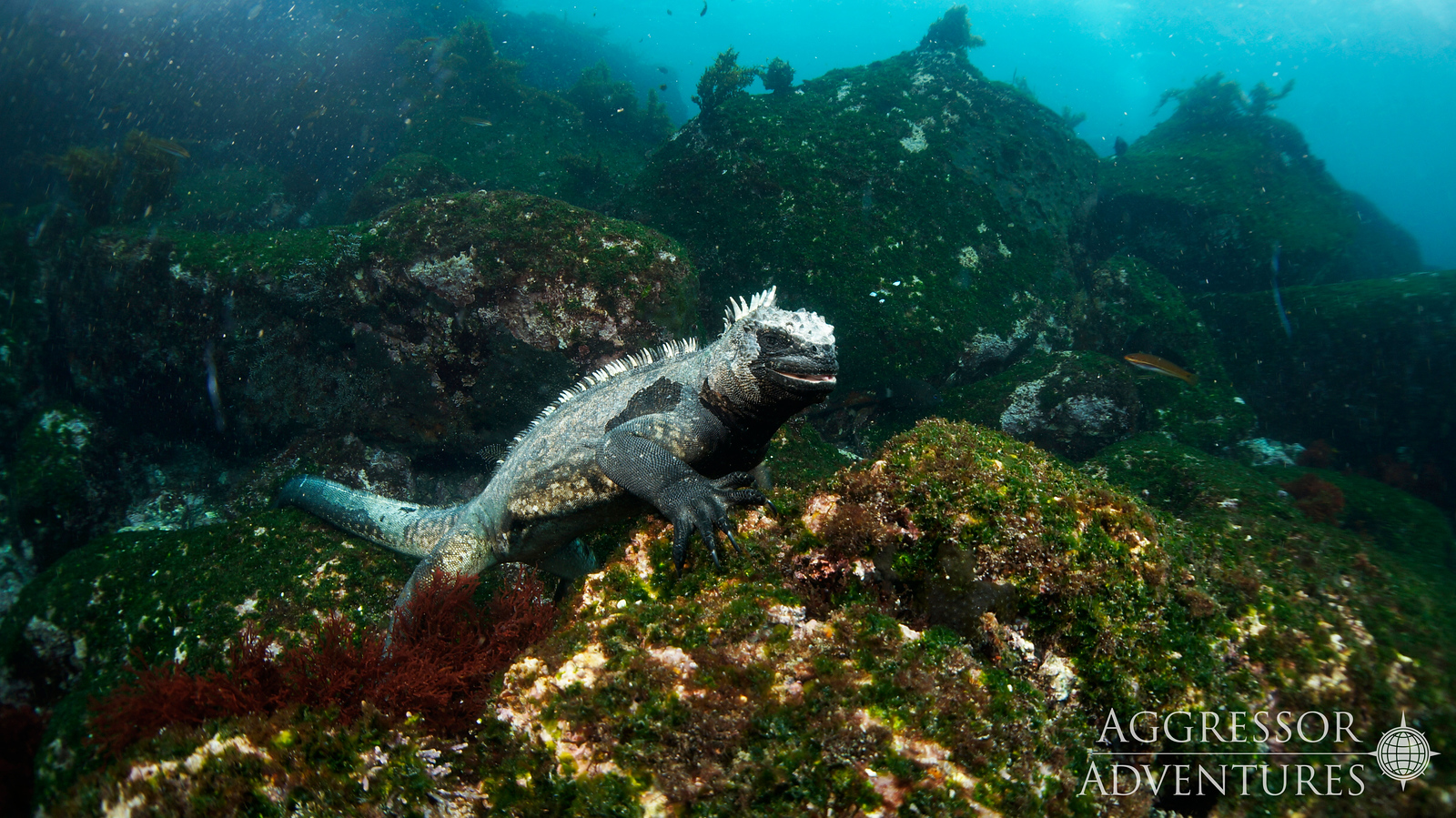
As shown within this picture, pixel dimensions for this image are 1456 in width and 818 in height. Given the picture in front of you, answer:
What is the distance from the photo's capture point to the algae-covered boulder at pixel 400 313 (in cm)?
698

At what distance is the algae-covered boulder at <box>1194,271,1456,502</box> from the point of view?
945cm

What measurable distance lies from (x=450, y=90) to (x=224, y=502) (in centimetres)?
1556

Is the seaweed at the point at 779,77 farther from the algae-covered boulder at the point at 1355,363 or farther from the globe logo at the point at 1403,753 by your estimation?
the globe logo at the point at 1403,753

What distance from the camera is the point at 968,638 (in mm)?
2279

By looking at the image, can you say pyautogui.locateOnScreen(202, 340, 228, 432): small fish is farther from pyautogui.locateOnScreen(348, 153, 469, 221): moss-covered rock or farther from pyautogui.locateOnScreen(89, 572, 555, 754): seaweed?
pyautogui.locateOnScreen(89, 572, 555, 754): seaweed

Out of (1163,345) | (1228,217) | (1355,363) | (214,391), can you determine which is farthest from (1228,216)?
(214,391)

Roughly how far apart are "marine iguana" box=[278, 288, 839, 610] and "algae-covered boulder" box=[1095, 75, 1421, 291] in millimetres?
13732

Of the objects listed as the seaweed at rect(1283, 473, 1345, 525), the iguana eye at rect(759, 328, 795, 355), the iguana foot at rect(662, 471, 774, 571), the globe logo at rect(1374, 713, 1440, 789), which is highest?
the seaweed at rect(1283, 473, 1345, 525)

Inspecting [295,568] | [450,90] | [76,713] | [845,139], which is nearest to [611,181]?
[845,139]

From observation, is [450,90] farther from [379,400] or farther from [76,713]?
[76,713]

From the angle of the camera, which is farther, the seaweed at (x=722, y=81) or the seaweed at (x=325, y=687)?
the seaweed at (x=722, y=81)

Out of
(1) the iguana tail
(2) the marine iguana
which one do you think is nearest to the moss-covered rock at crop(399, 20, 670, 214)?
(1) the iguana tail

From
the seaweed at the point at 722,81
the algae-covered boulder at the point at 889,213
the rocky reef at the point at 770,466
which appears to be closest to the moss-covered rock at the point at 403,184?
the rocky reef at the point at 770,466

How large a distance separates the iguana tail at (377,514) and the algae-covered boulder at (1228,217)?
50.1ft
